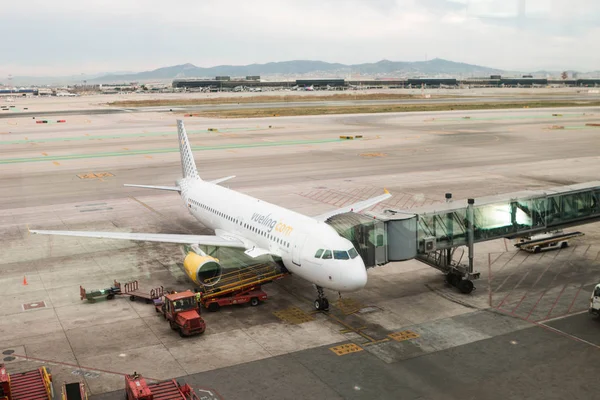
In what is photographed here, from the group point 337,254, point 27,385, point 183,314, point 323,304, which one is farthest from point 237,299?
point 27,385

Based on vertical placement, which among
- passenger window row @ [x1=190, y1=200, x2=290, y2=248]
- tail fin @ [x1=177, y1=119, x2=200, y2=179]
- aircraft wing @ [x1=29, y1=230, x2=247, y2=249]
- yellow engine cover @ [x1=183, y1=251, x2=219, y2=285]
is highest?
tail fin @ [x1=177, y1=119, x2=200, y2=179]

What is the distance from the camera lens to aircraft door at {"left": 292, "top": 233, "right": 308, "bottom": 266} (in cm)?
2898

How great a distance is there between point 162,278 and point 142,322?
681cm

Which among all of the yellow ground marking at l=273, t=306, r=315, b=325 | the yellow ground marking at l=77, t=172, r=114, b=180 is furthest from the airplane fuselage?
the yellow ground marking at l=77, t=172, r=114, b=180

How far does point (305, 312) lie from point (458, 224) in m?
9.81

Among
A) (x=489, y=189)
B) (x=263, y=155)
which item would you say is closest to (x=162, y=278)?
(x=489, y=189)

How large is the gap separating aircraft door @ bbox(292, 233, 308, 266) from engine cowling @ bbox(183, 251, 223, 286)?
4.74 meters

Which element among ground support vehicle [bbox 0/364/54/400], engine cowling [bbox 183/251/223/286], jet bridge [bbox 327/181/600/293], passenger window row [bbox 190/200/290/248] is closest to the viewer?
ground support vehicle [bbox 0/364/54/400]

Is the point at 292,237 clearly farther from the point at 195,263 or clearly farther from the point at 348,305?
the point at 195,263

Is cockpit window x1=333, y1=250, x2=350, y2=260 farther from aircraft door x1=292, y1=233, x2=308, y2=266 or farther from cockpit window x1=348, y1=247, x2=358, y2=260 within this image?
aircraft door x1=292, y1=233, x2=308, y2=266

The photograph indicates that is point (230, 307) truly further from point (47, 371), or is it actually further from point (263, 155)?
point (263, 155)

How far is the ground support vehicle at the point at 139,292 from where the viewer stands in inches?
1229

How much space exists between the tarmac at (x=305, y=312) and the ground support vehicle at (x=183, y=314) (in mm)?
552

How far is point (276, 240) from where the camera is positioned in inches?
1224
